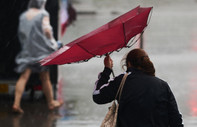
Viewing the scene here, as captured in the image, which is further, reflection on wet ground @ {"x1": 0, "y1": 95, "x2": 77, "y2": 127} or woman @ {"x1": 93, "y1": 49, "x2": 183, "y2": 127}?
reflection on wet ground @ {"x1": 0, "y1": 95, "x2": 77, "y2": 127}

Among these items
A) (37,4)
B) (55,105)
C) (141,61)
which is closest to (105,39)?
(141,61)

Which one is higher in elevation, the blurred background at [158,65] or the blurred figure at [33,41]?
the blurred figure at [33,41]

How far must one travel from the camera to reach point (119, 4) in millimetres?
35781

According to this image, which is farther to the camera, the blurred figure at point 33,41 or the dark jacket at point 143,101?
the blurred figure at point 33,41

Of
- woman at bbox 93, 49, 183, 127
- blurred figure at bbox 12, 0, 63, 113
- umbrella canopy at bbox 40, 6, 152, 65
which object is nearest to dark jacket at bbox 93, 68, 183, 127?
woman at bbox 93, 49, 183, 127

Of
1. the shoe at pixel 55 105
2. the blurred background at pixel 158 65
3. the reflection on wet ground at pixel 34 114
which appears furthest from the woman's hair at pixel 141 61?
the shoe at pixel 55 105

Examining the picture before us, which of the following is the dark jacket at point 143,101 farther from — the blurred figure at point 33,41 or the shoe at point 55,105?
the shoe at point 55,105

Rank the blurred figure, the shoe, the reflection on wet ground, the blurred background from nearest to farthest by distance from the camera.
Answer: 1. the reflection on wet ground
2. the blurred figure
3. the blurred background
4. the shoe

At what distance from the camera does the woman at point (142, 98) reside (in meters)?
4.17

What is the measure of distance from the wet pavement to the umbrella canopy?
14 centimetres

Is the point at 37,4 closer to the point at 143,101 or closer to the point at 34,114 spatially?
the point at 34,114

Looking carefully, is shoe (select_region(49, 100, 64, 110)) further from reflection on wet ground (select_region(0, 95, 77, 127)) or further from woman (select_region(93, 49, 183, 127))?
woman (select_region(93, 49, 183, 127))

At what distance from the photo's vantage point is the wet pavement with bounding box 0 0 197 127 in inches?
314

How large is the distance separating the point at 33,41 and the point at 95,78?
363 centimetres
